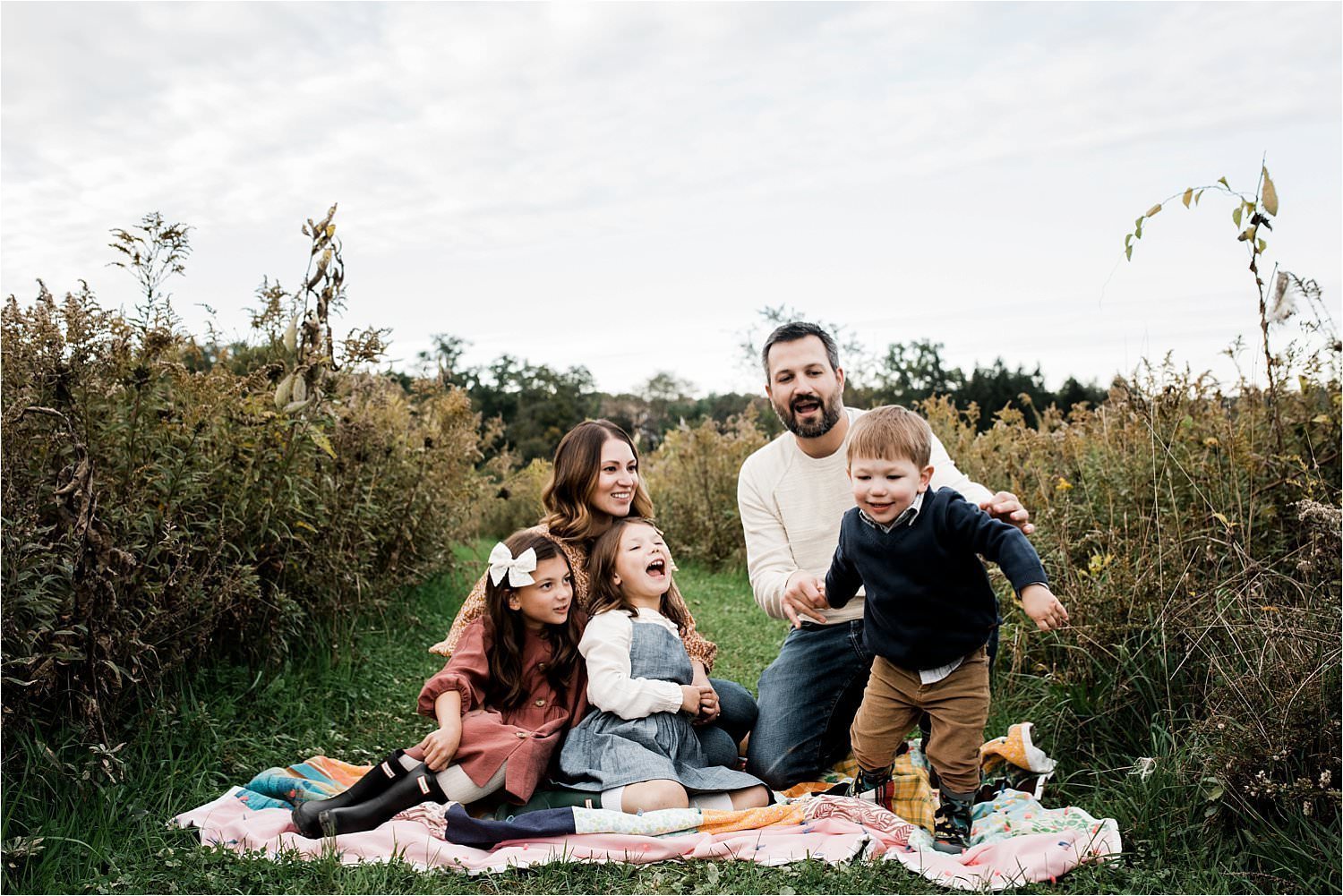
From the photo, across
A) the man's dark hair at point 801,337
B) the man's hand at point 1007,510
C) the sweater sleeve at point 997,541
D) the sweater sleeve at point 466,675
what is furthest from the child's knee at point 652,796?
the man's dark hair at point 801,337

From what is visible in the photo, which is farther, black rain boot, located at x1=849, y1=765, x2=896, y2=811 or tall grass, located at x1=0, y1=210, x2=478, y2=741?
black rain boot, located at x1=849, y1=765, x2=896, y2=811

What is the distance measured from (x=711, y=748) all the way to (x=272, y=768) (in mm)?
1645

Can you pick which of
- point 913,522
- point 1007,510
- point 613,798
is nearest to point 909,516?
point 913,522

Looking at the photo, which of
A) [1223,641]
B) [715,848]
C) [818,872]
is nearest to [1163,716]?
[1223,641]

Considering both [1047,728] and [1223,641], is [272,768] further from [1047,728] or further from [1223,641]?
[1223,641]

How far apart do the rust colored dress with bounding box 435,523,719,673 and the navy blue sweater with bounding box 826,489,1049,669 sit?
0.90 metres

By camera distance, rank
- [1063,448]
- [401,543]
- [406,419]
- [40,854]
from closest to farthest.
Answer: [40,854]
[1063,448]
[401,543]
[406,419]

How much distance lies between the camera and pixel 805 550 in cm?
407

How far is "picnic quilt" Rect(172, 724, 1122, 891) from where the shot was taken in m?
2.91

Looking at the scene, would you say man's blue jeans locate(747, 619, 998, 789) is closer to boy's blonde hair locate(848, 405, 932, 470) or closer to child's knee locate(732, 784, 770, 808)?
child's knee locate(732, 784, 770, 808)

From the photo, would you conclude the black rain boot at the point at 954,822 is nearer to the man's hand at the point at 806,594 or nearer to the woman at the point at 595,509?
the man's hand at the point at 806,594

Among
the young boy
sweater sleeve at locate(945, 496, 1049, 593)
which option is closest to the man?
the young boy

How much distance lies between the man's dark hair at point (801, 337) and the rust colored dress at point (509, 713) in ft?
4.31

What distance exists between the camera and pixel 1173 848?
9.49 ft
